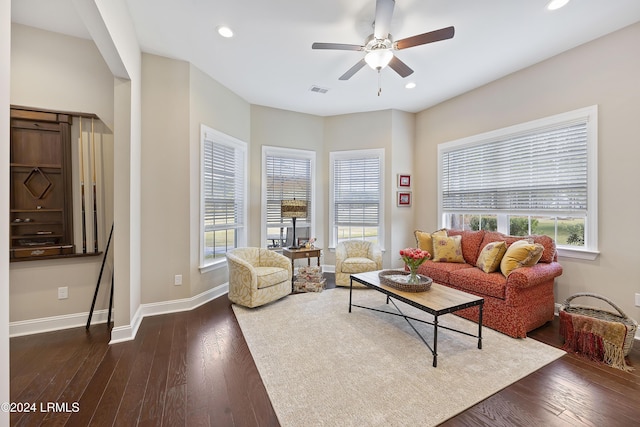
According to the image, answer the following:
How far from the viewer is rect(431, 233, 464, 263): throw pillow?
3.79 m

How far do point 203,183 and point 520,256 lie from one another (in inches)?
155

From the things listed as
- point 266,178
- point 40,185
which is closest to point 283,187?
point 266,178

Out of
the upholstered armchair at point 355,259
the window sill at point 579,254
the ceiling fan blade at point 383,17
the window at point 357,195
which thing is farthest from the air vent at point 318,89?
the window sill at point 579,254

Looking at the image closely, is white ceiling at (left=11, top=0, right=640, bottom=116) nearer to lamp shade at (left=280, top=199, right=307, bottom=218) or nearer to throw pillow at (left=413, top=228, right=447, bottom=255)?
lamp shade at (left=280, top=199, right=307, bottom=218)

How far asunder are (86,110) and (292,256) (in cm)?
308

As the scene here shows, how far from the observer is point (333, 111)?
514 cm

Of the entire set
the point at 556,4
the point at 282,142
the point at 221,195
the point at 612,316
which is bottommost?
the point at 612,316

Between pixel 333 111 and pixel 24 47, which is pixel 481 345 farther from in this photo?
pixel 24 47

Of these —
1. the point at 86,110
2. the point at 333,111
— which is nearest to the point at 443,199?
the point at 333,111

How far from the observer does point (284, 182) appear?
16.8ft

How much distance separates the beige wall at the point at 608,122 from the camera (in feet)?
9.02

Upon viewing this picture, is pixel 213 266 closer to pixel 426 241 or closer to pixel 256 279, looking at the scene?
pixel 256 279

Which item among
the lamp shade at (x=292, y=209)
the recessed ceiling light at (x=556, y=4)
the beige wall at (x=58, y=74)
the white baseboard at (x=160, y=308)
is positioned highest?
the recessed ceiling light at (x=556, y=4)

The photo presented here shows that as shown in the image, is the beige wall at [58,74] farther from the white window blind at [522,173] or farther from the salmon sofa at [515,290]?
the white window blind at [522,173]
